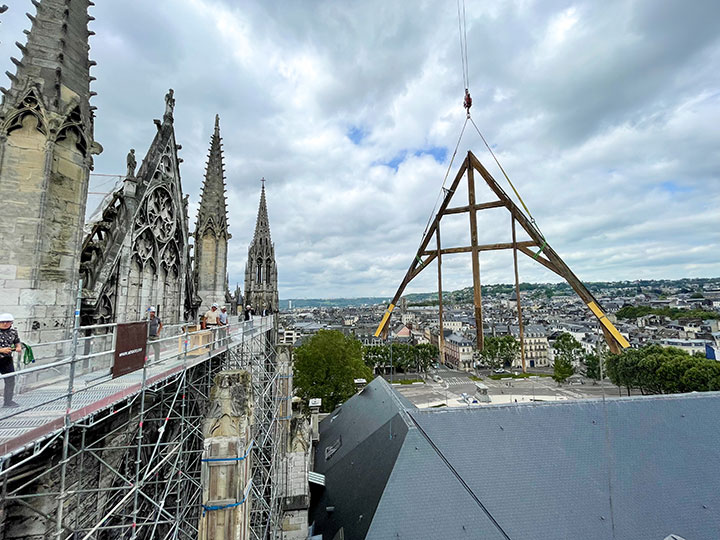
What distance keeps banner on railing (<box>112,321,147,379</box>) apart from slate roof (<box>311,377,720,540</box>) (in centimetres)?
853

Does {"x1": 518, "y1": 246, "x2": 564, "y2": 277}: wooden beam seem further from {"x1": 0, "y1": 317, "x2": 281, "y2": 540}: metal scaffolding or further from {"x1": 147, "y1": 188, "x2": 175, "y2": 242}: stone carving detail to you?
{"x1": 147, "y1": 188, "x2": 175, "y2": 242}: stone carving detail

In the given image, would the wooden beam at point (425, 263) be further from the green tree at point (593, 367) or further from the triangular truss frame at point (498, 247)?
the green tree at point (593, 367)

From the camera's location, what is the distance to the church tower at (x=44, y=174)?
629 cm

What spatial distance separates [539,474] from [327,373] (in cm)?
2139

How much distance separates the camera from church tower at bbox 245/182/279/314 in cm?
3222

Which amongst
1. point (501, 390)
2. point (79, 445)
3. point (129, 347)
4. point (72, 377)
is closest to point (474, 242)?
point (129, 347)

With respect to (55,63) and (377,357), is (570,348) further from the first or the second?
(55,63)

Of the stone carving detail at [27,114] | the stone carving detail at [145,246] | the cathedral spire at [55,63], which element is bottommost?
the stone carving detail at [145,246]

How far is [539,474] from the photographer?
11.4m

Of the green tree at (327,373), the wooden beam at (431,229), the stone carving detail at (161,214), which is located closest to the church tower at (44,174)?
the stone carving detail at (161,214)

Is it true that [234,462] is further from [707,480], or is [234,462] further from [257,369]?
[707,480]

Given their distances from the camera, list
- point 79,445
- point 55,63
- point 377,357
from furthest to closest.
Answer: point 377,357
point 55,63
point 79,445

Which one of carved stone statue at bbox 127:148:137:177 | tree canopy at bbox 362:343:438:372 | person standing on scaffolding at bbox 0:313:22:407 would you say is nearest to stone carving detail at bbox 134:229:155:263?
carved stone statue at bbox 127:148:137:177

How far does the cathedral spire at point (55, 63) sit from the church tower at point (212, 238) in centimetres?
1006
